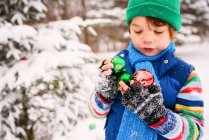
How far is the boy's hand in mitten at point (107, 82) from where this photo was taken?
1.42 metres

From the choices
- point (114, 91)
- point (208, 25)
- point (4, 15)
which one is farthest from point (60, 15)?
point (208, 25)

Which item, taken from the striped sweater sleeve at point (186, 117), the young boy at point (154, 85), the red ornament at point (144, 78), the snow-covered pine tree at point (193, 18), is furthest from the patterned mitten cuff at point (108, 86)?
the snow-covered pine tree at point (193, 18)

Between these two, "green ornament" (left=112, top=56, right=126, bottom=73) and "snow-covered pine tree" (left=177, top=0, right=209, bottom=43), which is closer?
"green ornament" (left=112, top=56, right=126, bottom=73)

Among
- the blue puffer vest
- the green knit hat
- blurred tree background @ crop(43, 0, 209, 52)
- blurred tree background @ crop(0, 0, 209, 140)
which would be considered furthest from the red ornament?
blurred tree background @ crop(43, 0, 209, 52)

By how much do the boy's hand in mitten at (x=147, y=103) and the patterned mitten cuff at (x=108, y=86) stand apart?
18cm

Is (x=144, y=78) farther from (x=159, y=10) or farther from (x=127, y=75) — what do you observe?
(x=159, y=10)

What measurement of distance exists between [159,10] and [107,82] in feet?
1.32

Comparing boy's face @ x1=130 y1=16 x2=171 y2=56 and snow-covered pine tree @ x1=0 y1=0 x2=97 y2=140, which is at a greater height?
boy's face @ x1=130 y1=16 x2=171 y2=56

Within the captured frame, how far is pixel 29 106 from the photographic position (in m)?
3.84

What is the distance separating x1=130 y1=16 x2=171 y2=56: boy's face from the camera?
1.34 m

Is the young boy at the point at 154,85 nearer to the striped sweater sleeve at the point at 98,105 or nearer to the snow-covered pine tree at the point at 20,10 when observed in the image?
the striped sweater sleeve at the point at 98,105

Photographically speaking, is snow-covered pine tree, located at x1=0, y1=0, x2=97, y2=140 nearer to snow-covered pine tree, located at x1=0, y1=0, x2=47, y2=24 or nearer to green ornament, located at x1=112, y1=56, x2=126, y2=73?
snow-covered pine tree, located at x1=0, y1=0, x2=47, y2=24

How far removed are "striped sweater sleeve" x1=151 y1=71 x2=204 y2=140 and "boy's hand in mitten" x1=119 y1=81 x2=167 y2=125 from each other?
0.04m

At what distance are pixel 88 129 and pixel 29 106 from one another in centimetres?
94
